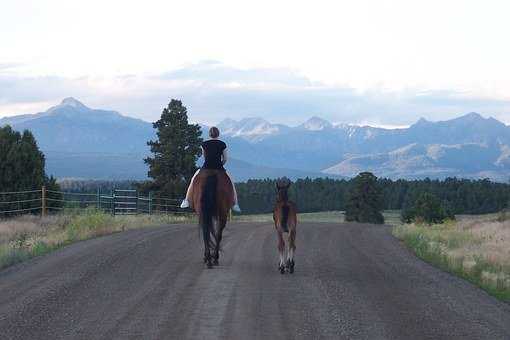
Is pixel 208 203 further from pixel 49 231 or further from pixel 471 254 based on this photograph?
pixel 49 231

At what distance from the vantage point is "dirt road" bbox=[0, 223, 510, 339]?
10617 mm

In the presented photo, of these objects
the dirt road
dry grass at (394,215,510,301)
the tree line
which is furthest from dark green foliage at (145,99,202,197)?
the tree line

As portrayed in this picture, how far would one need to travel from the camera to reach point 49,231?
28.5 m

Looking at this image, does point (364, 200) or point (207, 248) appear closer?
point (207, 248)

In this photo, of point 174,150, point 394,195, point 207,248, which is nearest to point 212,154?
point 207,248

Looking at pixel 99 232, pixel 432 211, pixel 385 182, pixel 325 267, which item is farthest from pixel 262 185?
pixel 325 267

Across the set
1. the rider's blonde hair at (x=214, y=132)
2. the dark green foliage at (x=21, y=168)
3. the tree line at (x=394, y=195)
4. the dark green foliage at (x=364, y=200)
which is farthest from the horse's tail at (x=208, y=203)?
the tree line at (x=394, y=195)

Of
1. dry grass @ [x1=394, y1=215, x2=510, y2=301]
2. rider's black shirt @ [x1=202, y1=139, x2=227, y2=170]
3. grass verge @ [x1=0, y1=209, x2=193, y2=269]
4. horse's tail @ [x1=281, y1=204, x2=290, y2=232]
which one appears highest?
rider's black shirt @ [x1=202, y1=139, x2=227, y2=170]

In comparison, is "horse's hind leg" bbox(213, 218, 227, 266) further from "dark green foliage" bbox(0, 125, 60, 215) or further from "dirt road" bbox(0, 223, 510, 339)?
"dark green foliage" bbox(0, 125, 60, 215)

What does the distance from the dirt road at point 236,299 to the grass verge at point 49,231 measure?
117cm

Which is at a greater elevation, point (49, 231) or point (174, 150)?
point (174, 150)

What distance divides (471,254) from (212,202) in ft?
30.2

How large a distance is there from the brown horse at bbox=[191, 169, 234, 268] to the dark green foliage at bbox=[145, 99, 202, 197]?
4289 cm

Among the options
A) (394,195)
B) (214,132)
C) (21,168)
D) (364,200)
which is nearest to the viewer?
(214,132)
